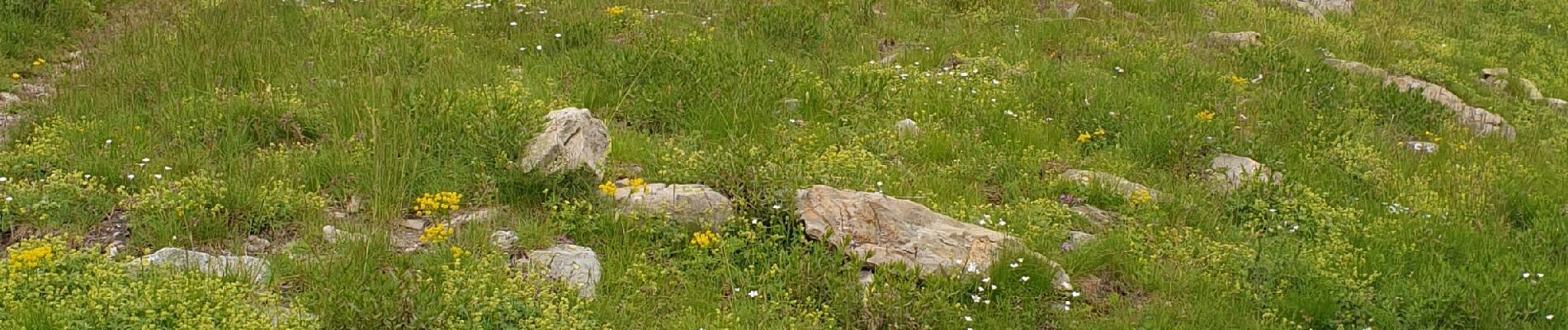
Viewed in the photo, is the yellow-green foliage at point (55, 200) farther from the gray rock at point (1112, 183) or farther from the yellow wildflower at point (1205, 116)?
the yellow wildflower at point (1205, 116)

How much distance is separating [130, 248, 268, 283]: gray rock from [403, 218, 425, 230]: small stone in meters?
0.72

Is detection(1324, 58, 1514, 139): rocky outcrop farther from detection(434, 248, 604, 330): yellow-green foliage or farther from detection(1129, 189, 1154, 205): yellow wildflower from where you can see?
detection(434, 248, 604, 330): yellow-green foliage

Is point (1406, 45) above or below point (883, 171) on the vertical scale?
below

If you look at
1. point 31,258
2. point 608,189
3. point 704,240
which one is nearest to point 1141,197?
point 704,240

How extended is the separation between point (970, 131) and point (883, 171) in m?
1.10

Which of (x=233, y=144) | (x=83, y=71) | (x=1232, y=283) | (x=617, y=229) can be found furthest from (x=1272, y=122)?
(x=83, y=71)

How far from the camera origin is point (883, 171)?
6.63 m

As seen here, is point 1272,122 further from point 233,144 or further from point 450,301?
point 233,144

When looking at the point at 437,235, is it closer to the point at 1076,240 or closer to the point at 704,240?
the point at 704,240

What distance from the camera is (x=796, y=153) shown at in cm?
674

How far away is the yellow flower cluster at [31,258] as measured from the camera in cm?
475

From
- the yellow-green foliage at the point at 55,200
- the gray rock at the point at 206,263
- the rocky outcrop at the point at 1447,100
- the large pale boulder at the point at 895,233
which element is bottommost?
the rocky outcrop at the point at 1447,100

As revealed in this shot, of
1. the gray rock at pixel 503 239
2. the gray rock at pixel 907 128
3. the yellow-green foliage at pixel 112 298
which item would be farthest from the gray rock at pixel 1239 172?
the yellow-green foliage at pixel 112 298

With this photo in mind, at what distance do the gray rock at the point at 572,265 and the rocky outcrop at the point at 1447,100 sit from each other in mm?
6265
